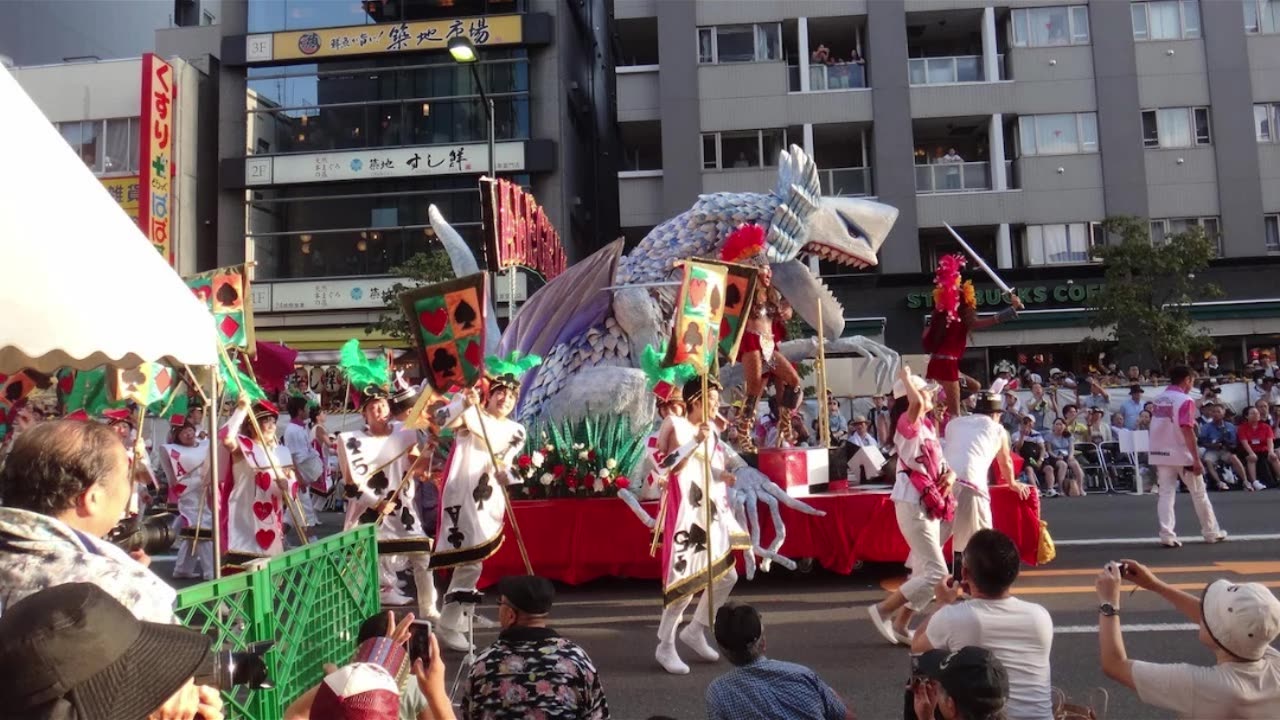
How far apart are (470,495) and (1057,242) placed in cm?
2305

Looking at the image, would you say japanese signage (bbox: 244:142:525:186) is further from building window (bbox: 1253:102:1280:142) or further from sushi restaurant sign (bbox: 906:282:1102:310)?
building window (bbox: 1253:102:1280:142)

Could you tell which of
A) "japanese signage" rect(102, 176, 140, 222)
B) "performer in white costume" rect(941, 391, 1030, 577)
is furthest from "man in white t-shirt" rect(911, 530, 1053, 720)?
"japanese signage" rect(102, 176, 140, 222)

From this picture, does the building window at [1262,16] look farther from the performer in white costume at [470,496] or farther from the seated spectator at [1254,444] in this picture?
the performer in white costume at [470,496]

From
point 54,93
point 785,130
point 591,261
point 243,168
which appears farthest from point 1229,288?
point 54,93

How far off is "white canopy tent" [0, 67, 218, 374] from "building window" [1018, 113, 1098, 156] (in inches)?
1024

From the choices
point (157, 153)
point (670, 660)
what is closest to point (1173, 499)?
point (670, 660)

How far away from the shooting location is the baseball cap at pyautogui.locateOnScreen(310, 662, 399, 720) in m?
2.13

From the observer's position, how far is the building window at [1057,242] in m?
25.9

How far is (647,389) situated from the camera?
388 inches

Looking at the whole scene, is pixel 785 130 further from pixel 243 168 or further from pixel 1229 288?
pixel 243 168

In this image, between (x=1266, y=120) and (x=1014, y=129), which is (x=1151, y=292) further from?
(x=1266, y=120)

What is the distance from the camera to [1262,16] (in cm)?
2581

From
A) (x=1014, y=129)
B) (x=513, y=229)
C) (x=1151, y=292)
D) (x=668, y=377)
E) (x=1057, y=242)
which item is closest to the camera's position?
(x=668, y=377)

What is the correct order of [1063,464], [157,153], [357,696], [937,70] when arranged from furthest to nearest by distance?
[157,153], [937,70], [1063,464], [357,696]
